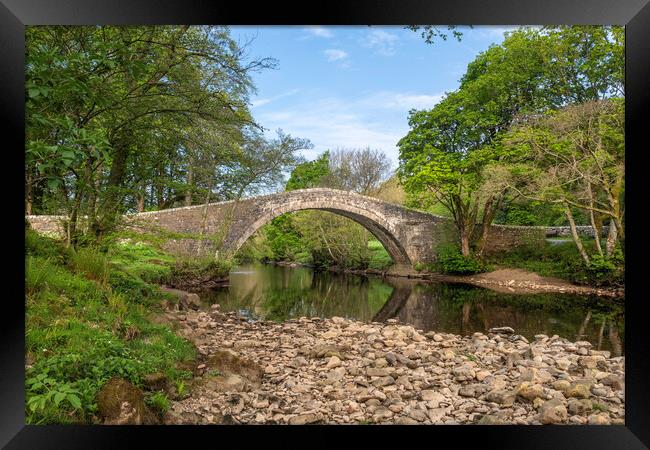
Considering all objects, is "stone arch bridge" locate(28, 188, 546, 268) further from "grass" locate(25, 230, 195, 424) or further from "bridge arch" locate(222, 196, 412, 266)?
"grass" locate(25, 230, 195, 424)

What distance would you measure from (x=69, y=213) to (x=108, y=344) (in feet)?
5.88

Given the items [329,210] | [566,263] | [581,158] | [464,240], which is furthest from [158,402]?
[464,240]

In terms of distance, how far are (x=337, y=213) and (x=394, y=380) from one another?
9.14 m

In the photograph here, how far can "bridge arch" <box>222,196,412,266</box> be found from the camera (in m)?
9.93

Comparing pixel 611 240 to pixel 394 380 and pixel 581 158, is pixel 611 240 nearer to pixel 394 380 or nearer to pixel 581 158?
pixel 581 158

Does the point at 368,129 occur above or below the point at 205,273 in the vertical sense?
above

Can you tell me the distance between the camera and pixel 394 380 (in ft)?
10.1

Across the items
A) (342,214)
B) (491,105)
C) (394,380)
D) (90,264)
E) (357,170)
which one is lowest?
(394,380)

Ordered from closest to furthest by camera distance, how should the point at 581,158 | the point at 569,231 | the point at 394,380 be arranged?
the point at 394,380 → the point at 581,158 → the point at 569,231

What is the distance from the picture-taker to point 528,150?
26.3 ft

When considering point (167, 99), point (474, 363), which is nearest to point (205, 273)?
point (167, 99)

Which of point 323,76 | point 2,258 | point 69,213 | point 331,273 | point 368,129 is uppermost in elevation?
point 323,76

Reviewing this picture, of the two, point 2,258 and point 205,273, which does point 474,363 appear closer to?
point 2,258
